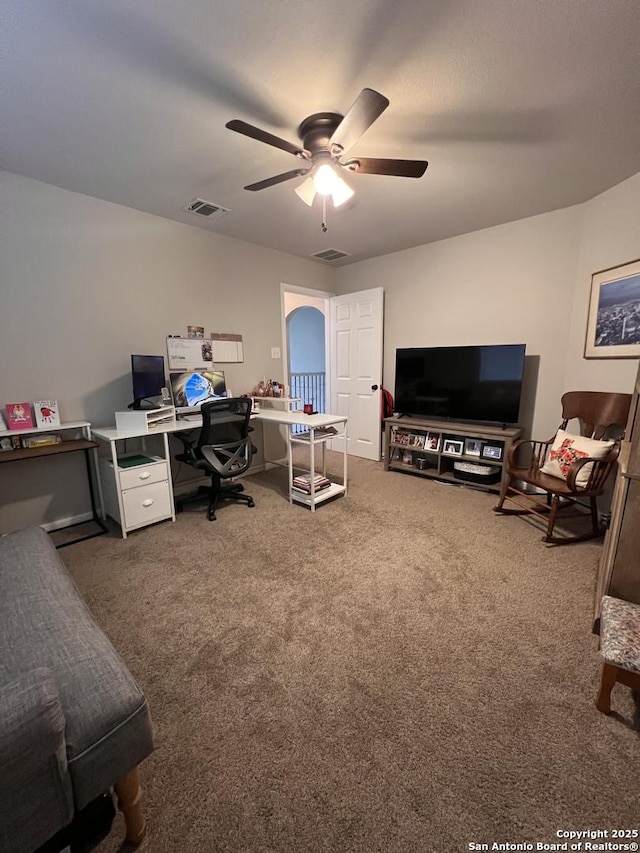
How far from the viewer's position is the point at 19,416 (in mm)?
2422

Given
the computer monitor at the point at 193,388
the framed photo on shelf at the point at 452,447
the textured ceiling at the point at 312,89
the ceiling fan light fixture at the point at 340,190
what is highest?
the textured ceiling at the point at 312,89

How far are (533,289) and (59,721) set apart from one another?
4.09 metres

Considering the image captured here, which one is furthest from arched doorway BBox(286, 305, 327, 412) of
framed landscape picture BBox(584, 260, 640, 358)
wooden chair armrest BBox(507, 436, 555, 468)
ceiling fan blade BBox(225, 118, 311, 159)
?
ceiling fan blade BBox(225, 118, 311, 159)

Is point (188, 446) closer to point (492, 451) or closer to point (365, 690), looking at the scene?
point (365, 690)

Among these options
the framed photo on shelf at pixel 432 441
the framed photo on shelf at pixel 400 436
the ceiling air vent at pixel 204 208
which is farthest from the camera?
the framed photo on shelf at pixel 400 436

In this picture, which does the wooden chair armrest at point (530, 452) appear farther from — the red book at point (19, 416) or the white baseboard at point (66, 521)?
the red book at point (19, 416)

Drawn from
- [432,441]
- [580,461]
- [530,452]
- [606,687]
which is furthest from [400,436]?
[606,687]

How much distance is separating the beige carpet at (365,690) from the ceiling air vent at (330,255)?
10.8 feet

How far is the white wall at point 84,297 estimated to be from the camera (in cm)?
242

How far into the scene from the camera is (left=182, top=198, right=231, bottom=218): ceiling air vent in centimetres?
276

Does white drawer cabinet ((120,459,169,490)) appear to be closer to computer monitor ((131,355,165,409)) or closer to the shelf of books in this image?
computer monitor ((131,355,165,409))

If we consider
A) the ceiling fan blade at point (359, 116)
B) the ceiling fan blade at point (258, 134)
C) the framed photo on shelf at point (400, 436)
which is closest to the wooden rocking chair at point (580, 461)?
the framed photo on shelf at point (400, 436)

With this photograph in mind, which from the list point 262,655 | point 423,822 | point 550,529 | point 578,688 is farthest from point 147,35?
point 550,529

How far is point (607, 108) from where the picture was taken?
172cm
